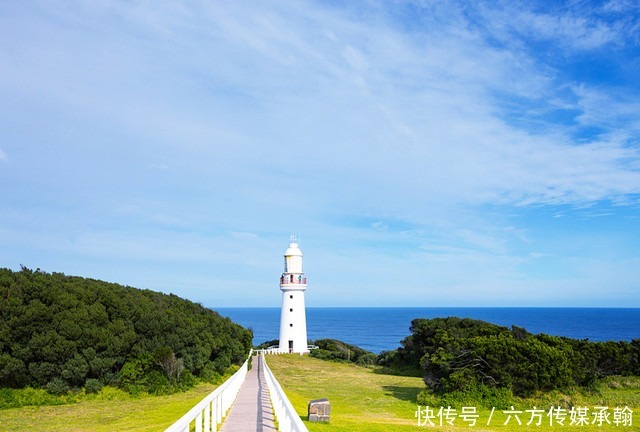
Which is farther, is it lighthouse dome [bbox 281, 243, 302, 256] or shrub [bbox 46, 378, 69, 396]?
lighthouse dome [bbox 281, 243, 302, 256]

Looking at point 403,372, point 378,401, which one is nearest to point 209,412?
point 378,401

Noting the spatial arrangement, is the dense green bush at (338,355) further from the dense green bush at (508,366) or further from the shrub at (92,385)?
the shrub at (92,385)

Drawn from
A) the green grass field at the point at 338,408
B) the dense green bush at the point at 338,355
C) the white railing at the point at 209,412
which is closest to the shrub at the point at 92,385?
the green grass field at the point at 338,408

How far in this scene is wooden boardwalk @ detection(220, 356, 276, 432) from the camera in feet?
37.6

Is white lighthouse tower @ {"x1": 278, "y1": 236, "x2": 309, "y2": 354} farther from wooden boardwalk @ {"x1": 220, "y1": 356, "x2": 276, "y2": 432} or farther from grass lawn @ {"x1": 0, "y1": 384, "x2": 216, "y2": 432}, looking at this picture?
wooden boardwalk @ {"x1": 220, "y1": 356, "x2": 276, "y2": 432}

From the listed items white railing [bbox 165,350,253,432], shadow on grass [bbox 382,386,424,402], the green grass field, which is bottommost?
shadow on grass [bbox 382,386,424,402]

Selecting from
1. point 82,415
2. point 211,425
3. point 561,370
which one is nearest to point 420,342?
point 561,370

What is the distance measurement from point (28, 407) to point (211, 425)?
1276 centimetres

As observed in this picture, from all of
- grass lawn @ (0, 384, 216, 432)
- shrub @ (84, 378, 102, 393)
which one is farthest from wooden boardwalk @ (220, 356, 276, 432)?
shrub @ (84, 378, 102, 393)

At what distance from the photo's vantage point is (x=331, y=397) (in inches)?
971

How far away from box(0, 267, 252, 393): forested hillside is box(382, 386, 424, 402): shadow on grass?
32.4 feet

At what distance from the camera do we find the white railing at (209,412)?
22.8 feet

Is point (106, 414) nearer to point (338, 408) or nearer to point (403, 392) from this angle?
point (338, 408)

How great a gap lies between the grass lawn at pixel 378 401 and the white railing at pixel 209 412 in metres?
2.27
